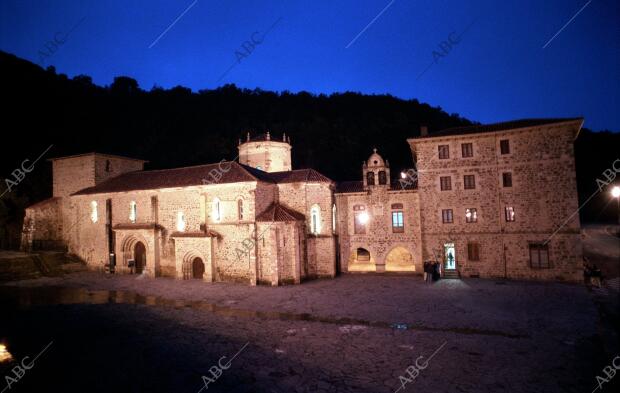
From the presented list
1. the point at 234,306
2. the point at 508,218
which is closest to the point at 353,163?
the point at 508,218

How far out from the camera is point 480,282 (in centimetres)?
2017

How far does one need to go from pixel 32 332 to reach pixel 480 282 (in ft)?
74.1

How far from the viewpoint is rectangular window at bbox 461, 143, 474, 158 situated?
22.2 m

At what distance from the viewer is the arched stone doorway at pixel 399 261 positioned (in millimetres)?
25234

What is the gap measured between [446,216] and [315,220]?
364 inches

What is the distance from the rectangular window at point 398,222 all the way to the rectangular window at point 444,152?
16.0 ft

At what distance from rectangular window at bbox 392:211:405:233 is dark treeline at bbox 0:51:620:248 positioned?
27115 mm

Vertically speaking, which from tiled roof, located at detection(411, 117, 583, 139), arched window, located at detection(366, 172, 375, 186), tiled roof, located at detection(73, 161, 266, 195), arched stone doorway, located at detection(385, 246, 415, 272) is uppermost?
tiled roof, located at detection(411, 117, 583, 139)

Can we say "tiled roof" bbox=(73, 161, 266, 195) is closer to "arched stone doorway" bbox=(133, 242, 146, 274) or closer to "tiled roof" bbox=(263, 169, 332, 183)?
"tiled roof" bbox=(263, 169, 332, 183)

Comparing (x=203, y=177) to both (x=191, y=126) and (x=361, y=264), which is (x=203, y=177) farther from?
(x=191, y=126)

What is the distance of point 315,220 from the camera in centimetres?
2408

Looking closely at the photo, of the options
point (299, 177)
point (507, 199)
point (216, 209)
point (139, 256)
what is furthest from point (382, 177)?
point (139, 256)

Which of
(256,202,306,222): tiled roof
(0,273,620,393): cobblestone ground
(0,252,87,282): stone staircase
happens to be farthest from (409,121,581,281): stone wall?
(0,252,87,282): stone staircase

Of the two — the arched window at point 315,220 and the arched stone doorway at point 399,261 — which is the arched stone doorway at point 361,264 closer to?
the arched stone doorway at point 399,261
